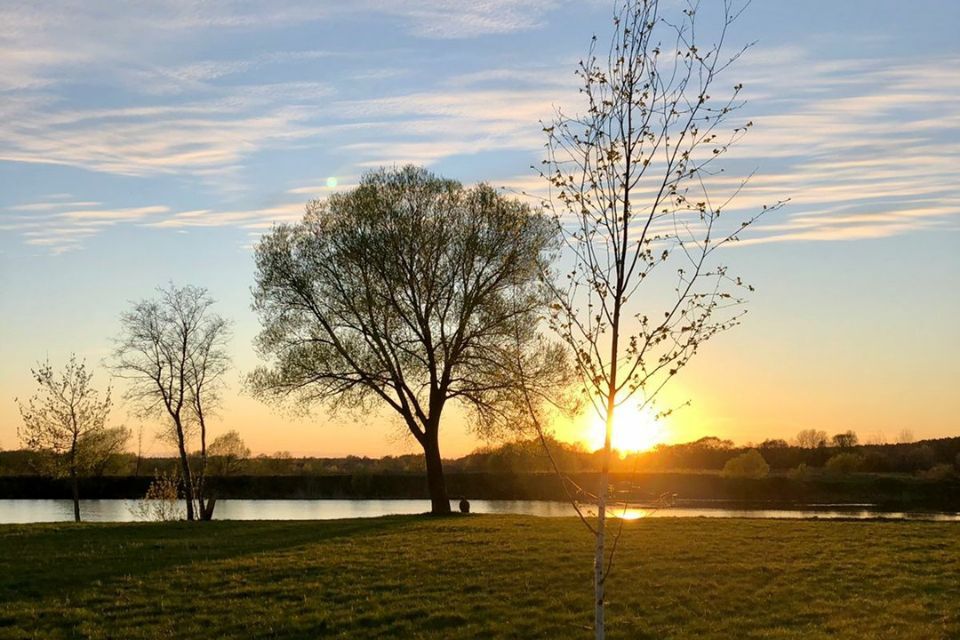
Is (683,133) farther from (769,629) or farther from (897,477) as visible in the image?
(897,477)

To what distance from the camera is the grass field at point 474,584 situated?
16.6 m

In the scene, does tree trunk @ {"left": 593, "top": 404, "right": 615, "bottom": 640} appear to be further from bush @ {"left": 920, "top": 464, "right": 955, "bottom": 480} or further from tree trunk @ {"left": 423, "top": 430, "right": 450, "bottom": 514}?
bush @ {"left": 920, "top": 464, "right": 955, "bottom": 480}

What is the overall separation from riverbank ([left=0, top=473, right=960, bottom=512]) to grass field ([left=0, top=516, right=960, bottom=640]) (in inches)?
1215

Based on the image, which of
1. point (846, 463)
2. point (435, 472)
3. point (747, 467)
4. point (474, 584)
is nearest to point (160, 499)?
point (435, 472)

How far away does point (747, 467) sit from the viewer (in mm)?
74438

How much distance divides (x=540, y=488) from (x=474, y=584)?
50.4 meters

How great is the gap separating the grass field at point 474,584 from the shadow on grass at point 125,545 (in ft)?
0.31

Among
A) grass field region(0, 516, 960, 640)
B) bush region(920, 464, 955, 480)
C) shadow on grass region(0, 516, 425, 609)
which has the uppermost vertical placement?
shadow on grass region(0, 516, 425, 609)

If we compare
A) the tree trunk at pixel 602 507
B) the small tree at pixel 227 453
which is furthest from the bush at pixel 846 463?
the tree trunk at pixel 602 507

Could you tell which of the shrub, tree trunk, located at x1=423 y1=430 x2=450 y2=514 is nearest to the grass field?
tree trunk, located at x1=423 y1=430 x2=450 y2=514

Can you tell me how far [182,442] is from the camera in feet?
149

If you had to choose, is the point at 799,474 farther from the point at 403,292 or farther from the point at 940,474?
the point at 403,292

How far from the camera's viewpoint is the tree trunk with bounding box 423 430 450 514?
126ft

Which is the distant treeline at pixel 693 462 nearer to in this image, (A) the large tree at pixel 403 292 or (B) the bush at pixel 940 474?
(B) the bush at pixel 940 474
